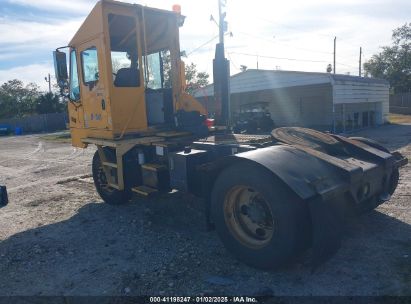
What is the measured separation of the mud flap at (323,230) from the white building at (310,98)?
18.1m

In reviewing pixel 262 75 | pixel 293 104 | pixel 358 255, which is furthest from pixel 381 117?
pixel 358 255

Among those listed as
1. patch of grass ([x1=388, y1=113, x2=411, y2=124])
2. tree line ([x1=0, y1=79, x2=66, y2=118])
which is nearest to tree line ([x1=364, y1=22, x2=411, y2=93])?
patch of grass ([x1=388, y1=113, x2=411, y2=124])

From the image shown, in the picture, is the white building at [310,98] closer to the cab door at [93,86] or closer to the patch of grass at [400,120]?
the patch of grass at [400,120]

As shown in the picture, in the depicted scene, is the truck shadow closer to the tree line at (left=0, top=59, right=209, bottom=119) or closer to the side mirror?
the side mirror

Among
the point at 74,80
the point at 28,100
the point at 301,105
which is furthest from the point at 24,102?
the point at 74,80

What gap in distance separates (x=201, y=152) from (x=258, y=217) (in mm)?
1586

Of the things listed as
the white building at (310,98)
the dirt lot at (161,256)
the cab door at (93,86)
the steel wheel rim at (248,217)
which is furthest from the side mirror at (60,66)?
the white building at (310,98)

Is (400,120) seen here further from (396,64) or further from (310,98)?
(396,64)

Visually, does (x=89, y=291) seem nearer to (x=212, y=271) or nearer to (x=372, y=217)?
(x=212, y=271)

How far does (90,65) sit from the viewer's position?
21.8 ft

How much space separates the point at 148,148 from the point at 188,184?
1.54 metres

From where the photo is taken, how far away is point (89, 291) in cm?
380

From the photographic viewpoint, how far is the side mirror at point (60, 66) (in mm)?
6742

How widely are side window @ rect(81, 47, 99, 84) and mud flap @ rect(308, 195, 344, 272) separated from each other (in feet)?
15.2
